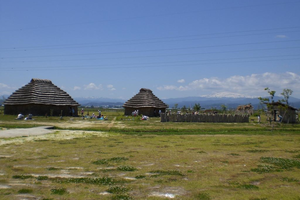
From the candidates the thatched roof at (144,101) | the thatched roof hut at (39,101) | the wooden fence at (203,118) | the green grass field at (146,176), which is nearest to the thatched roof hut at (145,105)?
the thatched roof at (144,101)

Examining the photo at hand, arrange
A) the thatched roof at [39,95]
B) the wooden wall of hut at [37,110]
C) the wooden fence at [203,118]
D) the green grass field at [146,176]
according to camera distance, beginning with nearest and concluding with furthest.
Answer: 1. the green grass field at [146,176]
2. the wooden fence at [203,118]
3. the wooden wall of hut at [37,110]
4. the thatched roof at [39,95]

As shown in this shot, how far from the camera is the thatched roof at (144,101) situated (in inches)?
2222

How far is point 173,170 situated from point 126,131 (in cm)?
1836

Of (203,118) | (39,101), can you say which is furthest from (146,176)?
(39,101)

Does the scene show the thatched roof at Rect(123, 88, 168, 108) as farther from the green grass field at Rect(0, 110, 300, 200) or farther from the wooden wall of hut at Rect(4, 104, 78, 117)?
the green grass field at Rect(0, 110, 300, 200)

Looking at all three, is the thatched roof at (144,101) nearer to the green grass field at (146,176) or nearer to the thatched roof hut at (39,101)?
the thatched roof hut at (39,101)

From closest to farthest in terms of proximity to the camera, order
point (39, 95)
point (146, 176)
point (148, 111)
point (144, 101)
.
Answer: point (146, 176), point (39, 95), point (148, 111), point (144, 101)

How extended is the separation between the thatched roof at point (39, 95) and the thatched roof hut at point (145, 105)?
11.3 meters

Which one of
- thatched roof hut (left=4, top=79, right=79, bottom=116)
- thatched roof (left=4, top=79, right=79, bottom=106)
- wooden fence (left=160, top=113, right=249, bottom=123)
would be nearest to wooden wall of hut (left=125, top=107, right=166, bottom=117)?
thatched roof hut (left=4, top=79, right=79, bottom=116)

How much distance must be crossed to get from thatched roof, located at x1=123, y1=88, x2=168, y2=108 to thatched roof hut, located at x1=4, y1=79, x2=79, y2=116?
11239mm

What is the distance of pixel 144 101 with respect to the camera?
56844 mm

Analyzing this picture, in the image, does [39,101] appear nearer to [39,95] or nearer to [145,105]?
[39,95]

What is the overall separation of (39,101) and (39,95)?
4.83 feet

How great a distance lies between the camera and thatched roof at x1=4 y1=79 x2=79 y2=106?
48.6 m
